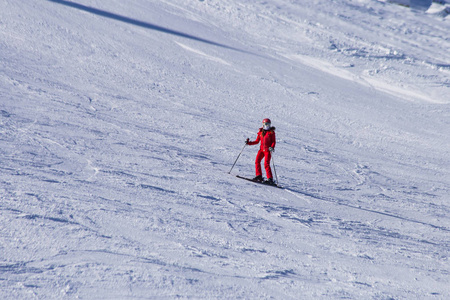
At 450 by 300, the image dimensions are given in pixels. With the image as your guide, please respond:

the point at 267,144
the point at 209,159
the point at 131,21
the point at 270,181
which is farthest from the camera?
the point at 131,21

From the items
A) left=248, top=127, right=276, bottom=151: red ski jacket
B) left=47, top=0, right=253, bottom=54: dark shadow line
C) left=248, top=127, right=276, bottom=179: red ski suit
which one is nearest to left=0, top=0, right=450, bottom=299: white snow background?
left=47, top=0, right=253, bottom=54: dark shadow line

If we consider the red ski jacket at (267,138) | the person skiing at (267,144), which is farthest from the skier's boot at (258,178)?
the red ski jacket at (267,138)

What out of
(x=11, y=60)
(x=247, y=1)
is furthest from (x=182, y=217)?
(x=247, y=1)

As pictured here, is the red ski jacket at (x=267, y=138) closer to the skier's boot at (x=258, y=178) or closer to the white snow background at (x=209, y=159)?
the skier's boot at (x=258, y=178)

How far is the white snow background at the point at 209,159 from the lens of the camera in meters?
3.95

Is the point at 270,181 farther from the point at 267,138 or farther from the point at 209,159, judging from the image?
the point at 209,159

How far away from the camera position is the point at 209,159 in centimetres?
812

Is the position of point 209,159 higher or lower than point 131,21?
lower

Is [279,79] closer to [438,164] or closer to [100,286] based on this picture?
[438,164]

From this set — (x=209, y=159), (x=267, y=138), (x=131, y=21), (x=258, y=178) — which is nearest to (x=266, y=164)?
(x=258, y=178)

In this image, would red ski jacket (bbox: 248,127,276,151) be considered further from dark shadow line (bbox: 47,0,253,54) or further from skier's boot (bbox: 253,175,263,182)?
dark shadow line (bbox: 47,0,253,54)

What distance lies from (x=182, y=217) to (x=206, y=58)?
11.7m

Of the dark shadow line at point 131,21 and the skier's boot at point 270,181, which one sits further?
the dark shadow line at point 131,21

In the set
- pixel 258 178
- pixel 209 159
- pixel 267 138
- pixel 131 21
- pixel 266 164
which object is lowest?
pixel 209 159
